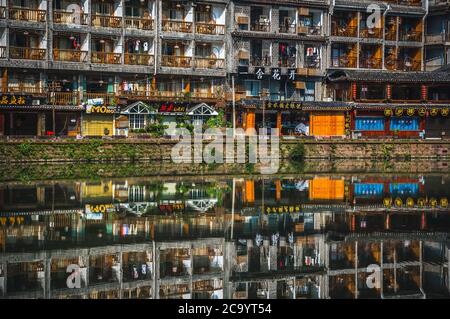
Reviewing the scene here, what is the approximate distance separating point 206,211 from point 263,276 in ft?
28.3

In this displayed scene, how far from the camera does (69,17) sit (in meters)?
49.0

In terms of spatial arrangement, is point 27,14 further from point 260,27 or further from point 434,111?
point 434,111

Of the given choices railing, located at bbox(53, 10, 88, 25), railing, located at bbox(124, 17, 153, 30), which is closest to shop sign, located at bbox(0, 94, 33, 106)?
railing, located at bbox(53, 10, 88, 25)

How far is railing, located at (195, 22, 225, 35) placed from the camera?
53.6 meters

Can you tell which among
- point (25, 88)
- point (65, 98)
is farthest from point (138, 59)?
point (25, 88)

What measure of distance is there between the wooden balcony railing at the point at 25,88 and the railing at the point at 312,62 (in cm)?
2227

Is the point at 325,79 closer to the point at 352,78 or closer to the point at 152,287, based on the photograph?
the point at 352,78

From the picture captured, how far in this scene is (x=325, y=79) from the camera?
5784 cm

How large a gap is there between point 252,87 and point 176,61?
700 centimetres

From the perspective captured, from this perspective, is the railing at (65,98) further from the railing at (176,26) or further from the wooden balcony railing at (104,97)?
the railing at (176,26)

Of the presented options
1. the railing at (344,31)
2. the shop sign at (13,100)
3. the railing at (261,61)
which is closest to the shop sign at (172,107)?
the railing at (261,61)

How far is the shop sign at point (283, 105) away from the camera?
53250 mm

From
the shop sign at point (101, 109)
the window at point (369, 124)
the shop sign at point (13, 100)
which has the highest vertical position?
the shop sign at point (13, 100)

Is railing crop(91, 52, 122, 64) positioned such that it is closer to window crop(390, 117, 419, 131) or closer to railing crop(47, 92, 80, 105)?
railing crop(47, 92, 80, 105)
